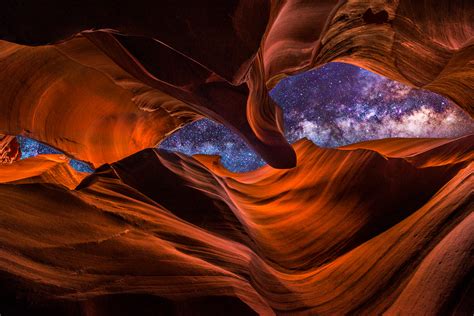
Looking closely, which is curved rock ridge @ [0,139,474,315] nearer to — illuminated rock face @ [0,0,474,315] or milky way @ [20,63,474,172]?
illuminated rock face @ [0,0,474,315]

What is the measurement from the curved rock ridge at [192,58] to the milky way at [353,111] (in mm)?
1919

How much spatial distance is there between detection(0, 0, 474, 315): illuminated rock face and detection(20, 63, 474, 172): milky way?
81.0 inches

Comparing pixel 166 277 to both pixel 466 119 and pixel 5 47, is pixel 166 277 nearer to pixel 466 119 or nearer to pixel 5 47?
pixel 5 47

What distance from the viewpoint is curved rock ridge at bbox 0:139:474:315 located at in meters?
1.33

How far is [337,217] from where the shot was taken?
9.44 feet

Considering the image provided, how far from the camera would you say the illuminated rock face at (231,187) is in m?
1.44

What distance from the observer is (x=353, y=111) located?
23.3 feet

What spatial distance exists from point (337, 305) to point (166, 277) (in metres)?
0.78

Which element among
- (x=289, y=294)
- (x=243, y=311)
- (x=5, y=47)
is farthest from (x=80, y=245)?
(x=5, y=47)

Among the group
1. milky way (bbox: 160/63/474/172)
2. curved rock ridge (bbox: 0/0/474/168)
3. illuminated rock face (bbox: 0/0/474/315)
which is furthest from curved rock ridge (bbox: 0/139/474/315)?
milky way (bbox: 160/63/474/172)

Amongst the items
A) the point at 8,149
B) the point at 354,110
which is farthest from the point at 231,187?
the point at 354,110

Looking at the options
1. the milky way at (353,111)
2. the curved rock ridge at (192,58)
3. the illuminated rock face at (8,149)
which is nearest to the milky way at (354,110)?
the milky way at (353,111)

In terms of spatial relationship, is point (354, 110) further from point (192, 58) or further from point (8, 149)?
point (8, 149)

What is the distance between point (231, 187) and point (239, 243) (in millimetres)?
1873
